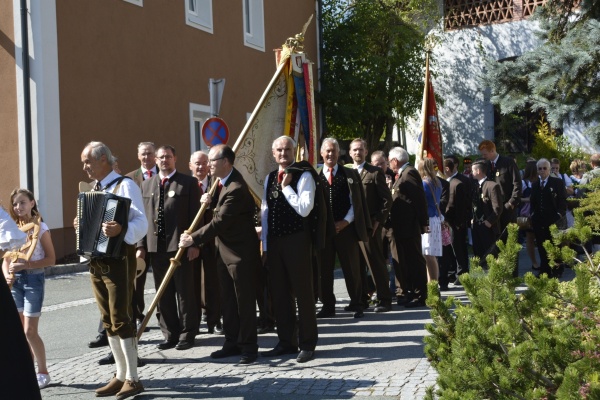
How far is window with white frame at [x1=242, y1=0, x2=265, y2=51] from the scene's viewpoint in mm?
24594

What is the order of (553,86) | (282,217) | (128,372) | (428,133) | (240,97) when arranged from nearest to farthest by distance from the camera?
(128,372), (282,217), (553,86), (428,133), (240,97)

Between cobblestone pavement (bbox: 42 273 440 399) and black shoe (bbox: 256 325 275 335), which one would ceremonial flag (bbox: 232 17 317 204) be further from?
cobblestone pavement (bbox: 42 273 440 399)

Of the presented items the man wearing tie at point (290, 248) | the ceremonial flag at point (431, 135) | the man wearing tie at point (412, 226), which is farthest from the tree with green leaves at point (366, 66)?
the man wearing tie at point (290, 248)

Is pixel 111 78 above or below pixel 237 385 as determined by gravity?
above

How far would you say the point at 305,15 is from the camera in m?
27.7

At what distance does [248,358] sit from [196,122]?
14845 millimetres

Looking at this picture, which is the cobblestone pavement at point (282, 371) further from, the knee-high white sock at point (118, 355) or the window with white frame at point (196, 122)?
the window with white frame at point (196, 122)

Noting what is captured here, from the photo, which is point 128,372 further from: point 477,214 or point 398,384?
point 477,214

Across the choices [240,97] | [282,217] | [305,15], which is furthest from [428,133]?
[305,15]

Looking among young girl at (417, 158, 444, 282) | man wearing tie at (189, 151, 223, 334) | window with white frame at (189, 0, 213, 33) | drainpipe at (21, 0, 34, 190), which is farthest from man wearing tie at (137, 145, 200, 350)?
window with white frame at (189, 0, 213, 33)

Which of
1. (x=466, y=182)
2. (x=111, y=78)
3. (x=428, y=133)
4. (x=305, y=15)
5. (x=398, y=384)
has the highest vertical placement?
(x=305, y=15)

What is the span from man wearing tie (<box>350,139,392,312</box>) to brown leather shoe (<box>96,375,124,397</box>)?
14.1 ft

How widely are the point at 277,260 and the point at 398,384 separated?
1.76 m

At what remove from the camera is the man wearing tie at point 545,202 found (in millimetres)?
12953
